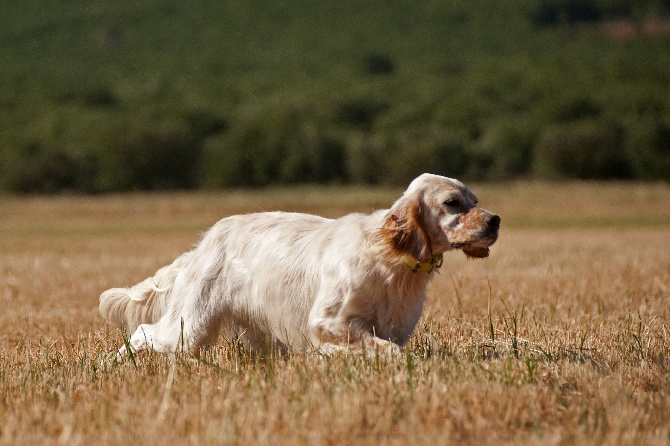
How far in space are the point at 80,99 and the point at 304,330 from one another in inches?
3619

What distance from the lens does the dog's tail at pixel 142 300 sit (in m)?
6.11

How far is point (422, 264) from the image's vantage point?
5.12m

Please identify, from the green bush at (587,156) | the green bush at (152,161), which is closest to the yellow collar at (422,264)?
the green bush at (587,156)

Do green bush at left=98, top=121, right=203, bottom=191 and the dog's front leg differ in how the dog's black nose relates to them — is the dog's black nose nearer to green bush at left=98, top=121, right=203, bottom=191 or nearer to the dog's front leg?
the dog's front leg

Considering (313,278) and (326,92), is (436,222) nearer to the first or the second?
(313,278)

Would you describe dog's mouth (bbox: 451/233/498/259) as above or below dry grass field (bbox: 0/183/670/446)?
above

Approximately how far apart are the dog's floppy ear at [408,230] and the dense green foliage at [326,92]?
48.7m

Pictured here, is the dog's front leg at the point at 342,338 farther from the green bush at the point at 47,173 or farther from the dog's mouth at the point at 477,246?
the green bush at the point at 47,173

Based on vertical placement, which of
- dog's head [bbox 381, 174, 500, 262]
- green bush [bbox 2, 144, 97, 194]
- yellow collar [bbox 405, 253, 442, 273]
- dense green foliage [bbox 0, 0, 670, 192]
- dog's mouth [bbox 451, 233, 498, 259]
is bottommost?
green bush [bbox 2, 144, 97, 194]

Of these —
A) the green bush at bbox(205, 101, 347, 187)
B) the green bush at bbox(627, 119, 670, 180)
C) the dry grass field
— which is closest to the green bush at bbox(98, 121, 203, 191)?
the green bush at bbox(205, 101, 347, 187)

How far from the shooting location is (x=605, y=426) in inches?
142

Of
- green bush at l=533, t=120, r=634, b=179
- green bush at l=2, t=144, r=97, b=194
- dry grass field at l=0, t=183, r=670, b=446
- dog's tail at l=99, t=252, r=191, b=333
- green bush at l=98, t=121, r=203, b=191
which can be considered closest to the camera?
dry grass field at l=0, t=183, r=670, b=446

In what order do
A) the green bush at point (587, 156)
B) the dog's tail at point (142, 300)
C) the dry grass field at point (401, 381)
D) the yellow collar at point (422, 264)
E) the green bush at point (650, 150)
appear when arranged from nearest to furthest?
1. the dry grass field at point (401, 381)
2. the yellow collar at point (422, 264)
3. the dog's tail at point (142, 300)
4. the green bush at point (650, 150)
5. the green bush at point (587, 156)

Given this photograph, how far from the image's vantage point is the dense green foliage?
192ft
